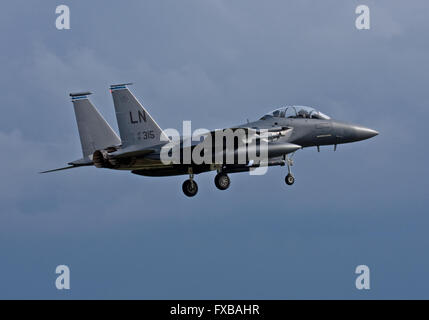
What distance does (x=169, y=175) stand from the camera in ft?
99.7

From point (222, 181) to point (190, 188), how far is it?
119 centimetres

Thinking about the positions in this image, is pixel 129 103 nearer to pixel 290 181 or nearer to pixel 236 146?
pixel 236 146

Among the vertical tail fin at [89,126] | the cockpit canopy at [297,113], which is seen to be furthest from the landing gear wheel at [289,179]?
the vertical tail fin at [89,126]

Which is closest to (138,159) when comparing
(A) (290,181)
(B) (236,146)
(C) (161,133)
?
(C) (161,133)

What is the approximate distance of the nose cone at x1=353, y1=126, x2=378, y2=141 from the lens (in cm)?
3225

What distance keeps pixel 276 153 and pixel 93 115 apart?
21.6 feet

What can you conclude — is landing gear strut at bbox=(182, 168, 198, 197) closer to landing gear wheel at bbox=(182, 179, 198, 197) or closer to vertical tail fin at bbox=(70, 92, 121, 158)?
landing gear wheel at bbox=(182, 179, 198, 197)

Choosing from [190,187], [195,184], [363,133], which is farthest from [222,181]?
[363,133]

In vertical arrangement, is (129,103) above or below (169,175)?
above

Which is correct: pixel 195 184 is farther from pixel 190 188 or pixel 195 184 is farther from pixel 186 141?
pixel 186 141

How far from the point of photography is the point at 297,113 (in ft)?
103

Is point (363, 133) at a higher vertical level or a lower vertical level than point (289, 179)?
higher

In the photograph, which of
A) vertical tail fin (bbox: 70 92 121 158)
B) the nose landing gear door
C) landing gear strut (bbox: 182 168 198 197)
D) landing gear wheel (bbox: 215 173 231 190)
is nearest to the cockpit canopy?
the nose landing gear door

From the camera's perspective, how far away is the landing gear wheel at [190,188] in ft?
97.9
